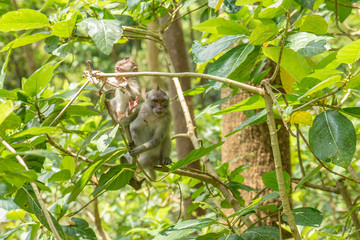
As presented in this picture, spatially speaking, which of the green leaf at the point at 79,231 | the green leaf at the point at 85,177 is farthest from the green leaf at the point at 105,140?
the green leaf at the point at 79,231

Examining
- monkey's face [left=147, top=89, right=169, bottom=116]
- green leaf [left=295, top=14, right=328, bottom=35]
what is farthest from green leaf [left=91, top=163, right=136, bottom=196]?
monkey's face [left=147, top=89, right=169, bottom=116]

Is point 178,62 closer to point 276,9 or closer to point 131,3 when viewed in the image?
point 131,3

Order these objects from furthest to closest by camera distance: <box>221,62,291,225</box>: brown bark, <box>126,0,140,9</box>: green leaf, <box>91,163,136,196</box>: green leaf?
<box>221,62,291,225</box>: brown bark
<box>126,0,140,9</box>: green leaf
<box>91,163,136,196</box>: green leaf

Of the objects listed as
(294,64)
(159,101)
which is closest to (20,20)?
(294,64)

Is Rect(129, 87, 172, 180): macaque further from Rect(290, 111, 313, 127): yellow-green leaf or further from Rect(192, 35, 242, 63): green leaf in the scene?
Rect(290, 111, 313, 127): yellow-green leaf

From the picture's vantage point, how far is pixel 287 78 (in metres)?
1.82

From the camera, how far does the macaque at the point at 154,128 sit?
3.39 metres

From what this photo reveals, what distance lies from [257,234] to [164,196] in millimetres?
2568

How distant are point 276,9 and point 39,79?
101 centimetres

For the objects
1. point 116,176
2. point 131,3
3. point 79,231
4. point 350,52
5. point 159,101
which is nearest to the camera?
point 350,52

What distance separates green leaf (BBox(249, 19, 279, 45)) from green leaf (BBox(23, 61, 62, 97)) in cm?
81

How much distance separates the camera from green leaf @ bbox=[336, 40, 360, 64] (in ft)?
4.15

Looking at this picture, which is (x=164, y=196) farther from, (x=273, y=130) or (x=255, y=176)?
(x=273, y=130)

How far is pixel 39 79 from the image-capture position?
175 centimetres
